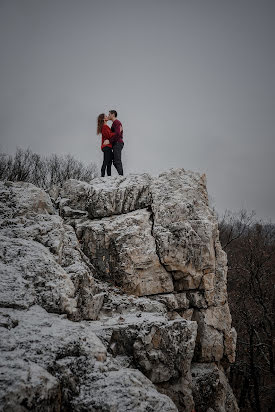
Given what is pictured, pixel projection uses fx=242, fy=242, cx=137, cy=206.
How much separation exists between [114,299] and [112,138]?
7028 mm

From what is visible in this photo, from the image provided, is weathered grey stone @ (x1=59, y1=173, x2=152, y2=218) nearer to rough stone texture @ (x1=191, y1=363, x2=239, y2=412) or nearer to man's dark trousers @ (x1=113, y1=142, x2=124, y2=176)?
man's dark trousers @ (x1=113, y1=142, x2=124, y2=176)

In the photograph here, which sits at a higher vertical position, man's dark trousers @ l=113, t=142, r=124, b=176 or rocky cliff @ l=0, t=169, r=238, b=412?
man's dark trousers @ l=113, t=142, r=124, b=176

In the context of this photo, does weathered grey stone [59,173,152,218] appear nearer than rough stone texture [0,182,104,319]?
No

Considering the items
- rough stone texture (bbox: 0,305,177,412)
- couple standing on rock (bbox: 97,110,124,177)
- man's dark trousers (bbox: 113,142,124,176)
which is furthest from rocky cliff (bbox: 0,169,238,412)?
couple standing on rock (bbox: 97,110,124,177)

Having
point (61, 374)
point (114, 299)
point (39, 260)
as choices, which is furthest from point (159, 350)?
point (39, 260)

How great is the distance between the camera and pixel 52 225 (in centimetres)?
704

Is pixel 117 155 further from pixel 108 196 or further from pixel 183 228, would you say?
pixel 183 228

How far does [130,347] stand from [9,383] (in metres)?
2.89

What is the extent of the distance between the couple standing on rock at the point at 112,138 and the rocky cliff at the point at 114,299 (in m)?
1.38

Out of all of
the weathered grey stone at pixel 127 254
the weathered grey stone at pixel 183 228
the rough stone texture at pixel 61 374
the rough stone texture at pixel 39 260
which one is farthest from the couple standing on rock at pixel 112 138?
the rough stone texture at pixel 61 374

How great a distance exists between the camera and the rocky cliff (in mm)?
3795

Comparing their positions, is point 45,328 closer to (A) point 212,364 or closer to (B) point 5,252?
(B) point 5,252

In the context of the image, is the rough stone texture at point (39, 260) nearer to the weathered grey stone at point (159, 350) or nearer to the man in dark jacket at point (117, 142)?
the weathered grey stone at point (159, 350)

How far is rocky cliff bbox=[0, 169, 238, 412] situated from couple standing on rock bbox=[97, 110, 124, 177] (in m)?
1.38
